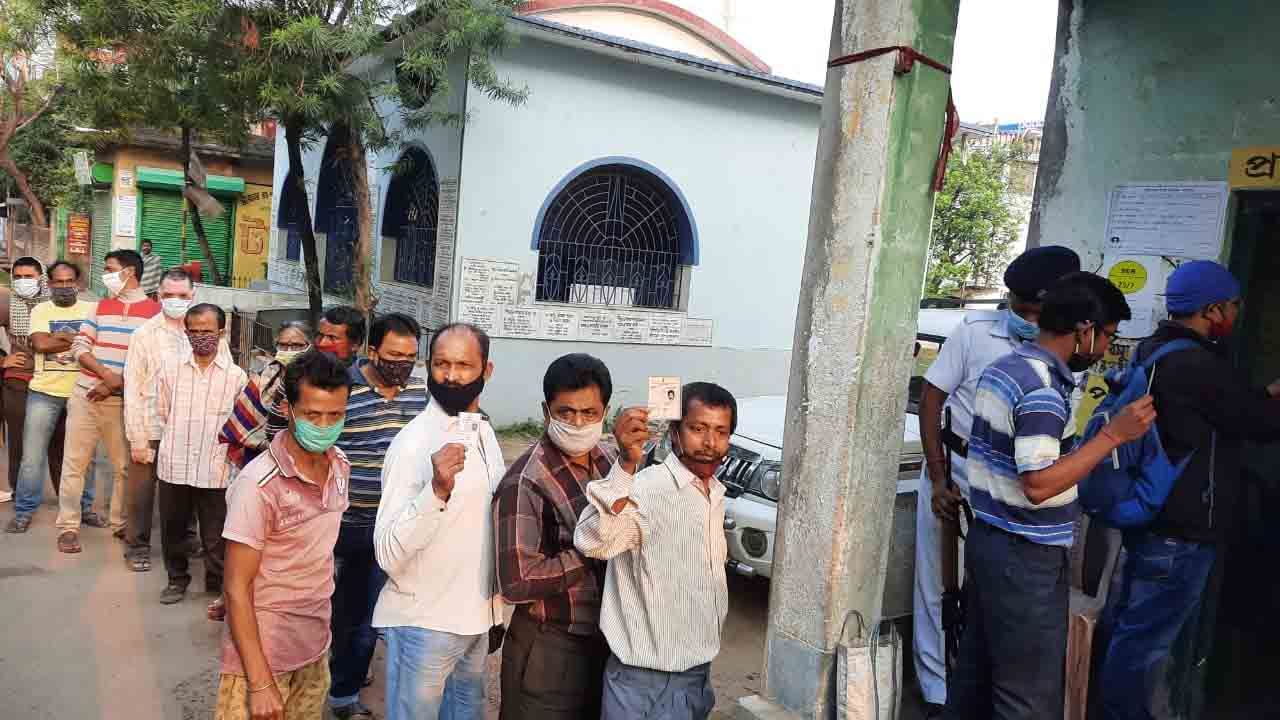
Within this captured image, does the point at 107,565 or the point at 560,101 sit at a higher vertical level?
the point at 560,101

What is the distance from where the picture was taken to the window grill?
37.3ft

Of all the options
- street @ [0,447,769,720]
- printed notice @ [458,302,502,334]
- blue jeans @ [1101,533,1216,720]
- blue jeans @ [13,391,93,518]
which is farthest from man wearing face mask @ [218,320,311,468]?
printed notice @ [458,302,502,334]

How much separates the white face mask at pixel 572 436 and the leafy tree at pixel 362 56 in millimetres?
7246

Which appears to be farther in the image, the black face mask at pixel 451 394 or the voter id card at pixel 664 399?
the black face mask at pixel 451 394

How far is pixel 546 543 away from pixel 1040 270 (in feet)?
7.76

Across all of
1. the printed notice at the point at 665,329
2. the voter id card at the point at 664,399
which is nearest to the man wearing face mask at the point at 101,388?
the voter id card at the point at 664,399

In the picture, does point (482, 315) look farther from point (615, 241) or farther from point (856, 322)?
point (856, 322)

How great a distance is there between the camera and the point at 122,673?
4.18m

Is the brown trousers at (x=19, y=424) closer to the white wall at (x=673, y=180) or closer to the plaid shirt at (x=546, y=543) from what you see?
the white wall at (x=673, y=180)

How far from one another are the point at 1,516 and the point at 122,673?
3032 mm

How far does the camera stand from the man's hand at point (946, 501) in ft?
12.6

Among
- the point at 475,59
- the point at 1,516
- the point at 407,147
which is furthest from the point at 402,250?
the point at 1,516

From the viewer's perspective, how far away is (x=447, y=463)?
2363 millimetres

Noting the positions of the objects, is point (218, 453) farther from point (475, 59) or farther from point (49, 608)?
point (475, 59)
